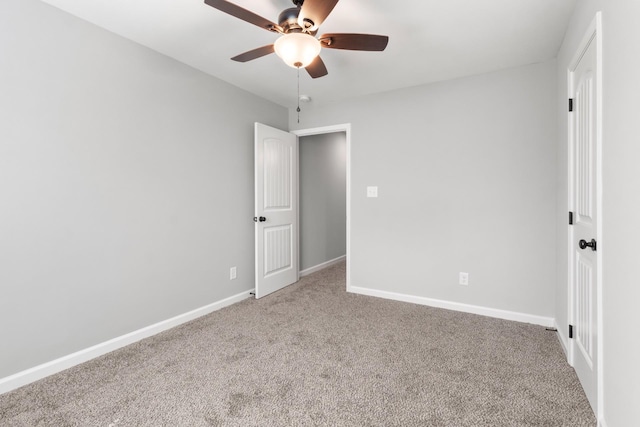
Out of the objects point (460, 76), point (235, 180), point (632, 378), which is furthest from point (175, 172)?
point (632, 378)

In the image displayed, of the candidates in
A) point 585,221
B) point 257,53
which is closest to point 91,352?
point 257,53

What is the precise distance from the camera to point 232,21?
2.09m

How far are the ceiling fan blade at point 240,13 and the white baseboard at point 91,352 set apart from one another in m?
2.36

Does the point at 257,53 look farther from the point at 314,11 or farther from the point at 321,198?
the point at 321,198

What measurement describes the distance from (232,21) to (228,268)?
7.40 feet

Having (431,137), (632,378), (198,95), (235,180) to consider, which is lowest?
(632,378)

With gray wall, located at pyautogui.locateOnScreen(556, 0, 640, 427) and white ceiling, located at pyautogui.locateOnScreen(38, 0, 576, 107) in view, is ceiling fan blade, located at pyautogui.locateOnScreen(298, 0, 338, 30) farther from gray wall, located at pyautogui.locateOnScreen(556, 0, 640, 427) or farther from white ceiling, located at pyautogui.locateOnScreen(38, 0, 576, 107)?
gray wall, located at pyautogui.locateOnScreen(556, 0, 640, 427)

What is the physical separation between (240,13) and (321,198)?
11.1 feet

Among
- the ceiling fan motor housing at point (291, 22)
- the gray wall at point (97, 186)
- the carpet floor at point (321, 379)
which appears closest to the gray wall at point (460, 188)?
the carpet floor at point (321, 379)

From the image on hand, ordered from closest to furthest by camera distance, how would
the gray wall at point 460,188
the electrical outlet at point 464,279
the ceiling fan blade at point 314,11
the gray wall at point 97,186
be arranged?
the ceiling fan blade at point 314,11 → the gray wall at point 97,186 → the gray wall at point 460,188 → the electrical outlet at point 464,279

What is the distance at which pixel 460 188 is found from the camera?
305 centimetres

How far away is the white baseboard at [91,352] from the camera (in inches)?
71.9

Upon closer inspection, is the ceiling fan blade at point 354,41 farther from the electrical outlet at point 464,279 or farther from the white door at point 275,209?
the electrical outlet at point 464,279

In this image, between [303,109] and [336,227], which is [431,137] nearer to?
[303,109]
